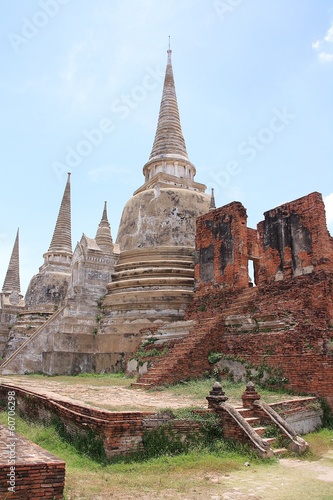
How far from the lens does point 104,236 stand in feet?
79.0

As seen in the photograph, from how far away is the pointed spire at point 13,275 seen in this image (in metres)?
36.8

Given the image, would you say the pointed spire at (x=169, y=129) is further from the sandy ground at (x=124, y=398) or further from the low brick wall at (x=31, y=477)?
the low brick wall at (x=31, y=477)

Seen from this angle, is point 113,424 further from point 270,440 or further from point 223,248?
point 223,248

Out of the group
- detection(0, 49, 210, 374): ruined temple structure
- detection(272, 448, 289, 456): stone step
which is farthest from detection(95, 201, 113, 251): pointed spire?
detection(272, 448, 289, 456): stone step

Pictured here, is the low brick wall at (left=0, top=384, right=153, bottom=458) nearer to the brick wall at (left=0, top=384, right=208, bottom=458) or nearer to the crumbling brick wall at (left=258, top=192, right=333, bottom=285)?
the brick wall at (left=0, top=384, right=208, bottom=458)

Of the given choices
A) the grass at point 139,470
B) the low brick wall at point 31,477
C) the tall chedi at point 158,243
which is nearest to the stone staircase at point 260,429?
the grass at point 139,470

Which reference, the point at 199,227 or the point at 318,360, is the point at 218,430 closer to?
the point at 318,360

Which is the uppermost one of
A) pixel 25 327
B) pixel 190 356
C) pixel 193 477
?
pixel 25 327

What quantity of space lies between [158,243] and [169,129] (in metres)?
9.88

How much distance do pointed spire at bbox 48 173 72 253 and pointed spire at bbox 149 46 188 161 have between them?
10.1m

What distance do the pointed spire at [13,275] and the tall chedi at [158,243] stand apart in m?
15.9

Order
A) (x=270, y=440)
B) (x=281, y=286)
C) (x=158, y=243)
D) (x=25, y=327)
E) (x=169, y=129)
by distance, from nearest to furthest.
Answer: (x=270, y=440) < (x=281, y=286) < (x=158, y=243) < (x=25, y=327) < (x=169, y=129)

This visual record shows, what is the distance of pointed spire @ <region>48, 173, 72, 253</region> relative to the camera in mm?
33750

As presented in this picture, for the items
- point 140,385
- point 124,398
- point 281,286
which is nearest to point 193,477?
point 124,398
